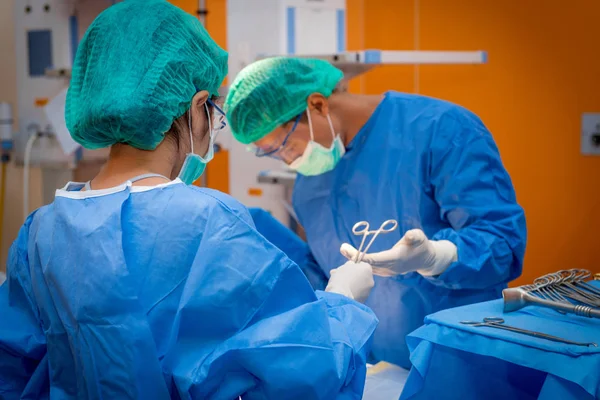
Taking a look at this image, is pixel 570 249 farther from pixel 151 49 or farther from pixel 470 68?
pixel 151 49

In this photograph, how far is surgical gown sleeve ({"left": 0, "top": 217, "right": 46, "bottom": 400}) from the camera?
3.74 ft

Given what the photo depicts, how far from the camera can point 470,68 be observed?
3.08m

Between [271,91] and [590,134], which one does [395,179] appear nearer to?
[271,91]

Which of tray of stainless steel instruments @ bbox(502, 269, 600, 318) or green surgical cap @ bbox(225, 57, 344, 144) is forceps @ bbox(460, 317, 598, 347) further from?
green surgical cap @ bbox(225, 57, 344, 144)

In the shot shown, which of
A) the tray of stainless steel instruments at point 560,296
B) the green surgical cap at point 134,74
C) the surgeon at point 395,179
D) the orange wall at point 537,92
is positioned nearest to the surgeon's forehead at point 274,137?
the surgeon at point 395,179

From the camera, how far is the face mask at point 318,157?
6.65 ft

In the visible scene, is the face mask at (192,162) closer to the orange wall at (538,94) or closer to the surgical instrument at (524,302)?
the surgical instrument at (524,302)

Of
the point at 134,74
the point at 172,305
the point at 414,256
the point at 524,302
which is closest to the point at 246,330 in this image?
the point at 172,305

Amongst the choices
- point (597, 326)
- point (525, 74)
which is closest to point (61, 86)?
point (525, 74)

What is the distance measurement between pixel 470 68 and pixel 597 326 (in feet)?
6.64

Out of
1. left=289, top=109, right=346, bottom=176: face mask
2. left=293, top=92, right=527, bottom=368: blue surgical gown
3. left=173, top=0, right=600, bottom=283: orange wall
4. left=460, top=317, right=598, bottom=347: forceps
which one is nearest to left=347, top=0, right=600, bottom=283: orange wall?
left=173, top=0, right=600, bottom=283: orange wall

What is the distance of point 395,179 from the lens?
1.99 m

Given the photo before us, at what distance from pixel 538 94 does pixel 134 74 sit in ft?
7.12

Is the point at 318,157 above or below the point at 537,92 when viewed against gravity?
below
